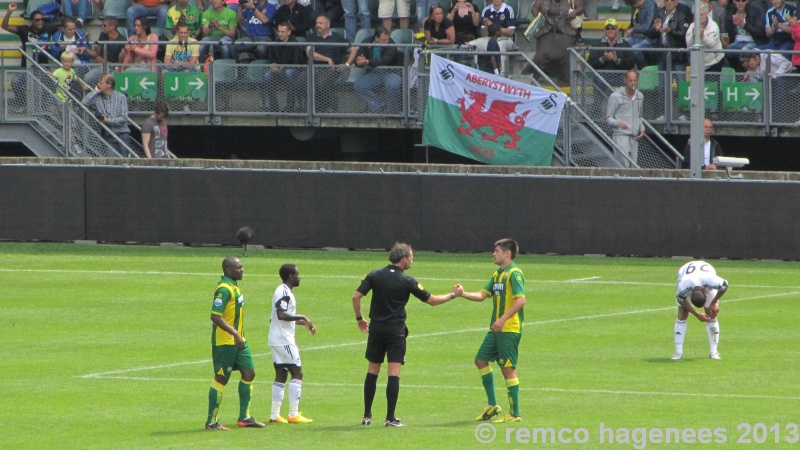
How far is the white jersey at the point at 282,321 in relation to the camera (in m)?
14.0

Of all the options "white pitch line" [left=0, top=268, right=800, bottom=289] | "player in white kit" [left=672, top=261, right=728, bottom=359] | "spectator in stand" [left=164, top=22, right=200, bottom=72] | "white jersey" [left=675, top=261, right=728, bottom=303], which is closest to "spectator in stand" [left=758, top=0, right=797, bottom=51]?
"white pitch line" [left=0, top=268, right=800, bottom=289]

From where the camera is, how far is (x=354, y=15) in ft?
109

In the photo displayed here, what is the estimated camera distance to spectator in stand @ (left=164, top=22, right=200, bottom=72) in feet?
104

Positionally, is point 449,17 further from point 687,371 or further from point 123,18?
point 687,371

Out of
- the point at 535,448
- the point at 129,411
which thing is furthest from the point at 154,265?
the point at 535,448

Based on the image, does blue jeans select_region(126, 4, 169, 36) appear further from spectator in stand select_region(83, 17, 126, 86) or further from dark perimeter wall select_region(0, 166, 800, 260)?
dark perimeter wall select_region(0, 166, 800, 260)

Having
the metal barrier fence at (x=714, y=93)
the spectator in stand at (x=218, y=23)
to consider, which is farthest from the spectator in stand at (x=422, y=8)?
the metal barrier fence at (x=714, y=93)

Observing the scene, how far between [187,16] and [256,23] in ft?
6.03

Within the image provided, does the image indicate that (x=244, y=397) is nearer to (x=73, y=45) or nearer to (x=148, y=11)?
(x=73, y=45)

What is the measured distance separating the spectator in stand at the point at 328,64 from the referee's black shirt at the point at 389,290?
17.3 meters

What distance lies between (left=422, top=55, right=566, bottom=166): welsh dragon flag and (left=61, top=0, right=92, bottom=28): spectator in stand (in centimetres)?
1062

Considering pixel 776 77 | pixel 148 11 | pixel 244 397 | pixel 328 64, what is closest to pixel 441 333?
pixel 244 397

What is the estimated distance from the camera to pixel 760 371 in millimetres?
17047

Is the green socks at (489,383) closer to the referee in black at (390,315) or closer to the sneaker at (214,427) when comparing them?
the referee in black at (390,315)
